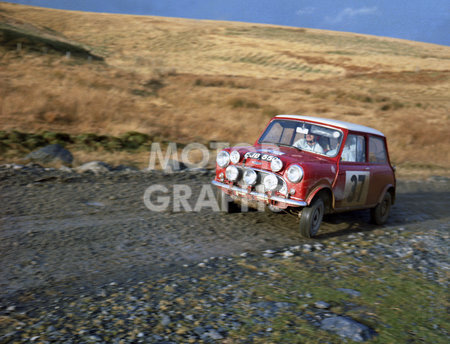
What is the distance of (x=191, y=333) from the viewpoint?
363 cm

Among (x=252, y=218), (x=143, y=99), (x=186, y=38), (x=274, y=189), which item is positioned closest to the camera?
(x=274, y=189)

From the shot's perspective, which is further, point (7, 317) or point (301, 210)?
point (301, 210)

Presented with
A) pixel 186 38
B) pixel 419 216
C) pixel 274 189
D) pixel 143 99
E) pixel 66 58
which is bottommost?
pixel 419 216

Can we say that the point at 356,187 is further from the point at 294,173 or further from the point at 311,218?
the point at 294,173

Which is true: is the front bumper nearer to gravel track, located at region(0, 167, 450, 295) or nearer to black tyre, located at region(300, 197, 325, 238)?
black tyre, located at region(300, 197, 325, 238)

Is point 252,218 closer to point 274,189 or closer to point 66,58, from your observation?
point 274,189

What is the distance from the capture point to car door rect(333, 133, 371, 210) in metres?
6.78

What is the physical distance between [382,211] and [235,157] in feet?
10.5

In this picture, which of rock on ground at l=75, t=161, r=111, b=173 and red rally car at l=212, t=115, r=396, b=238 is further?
rock on ground at l=75, t=161, r=111, b=173

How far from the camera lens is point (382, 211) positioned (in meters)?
8.10

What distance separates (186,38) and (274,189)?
4933 centimetres

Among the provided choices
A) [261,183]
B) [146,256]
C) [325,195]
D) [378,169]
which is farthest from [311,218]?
[146,256]

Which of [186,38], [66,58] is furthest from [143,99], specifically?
[186,38]

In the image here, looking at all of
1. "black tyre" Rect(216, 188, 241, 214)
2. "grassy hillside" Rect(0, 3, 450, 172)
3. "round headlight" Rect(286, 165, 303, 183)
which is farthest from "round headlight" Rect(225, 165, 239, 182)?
"grassy hillside" Rect(0, 3, 450, 172)
